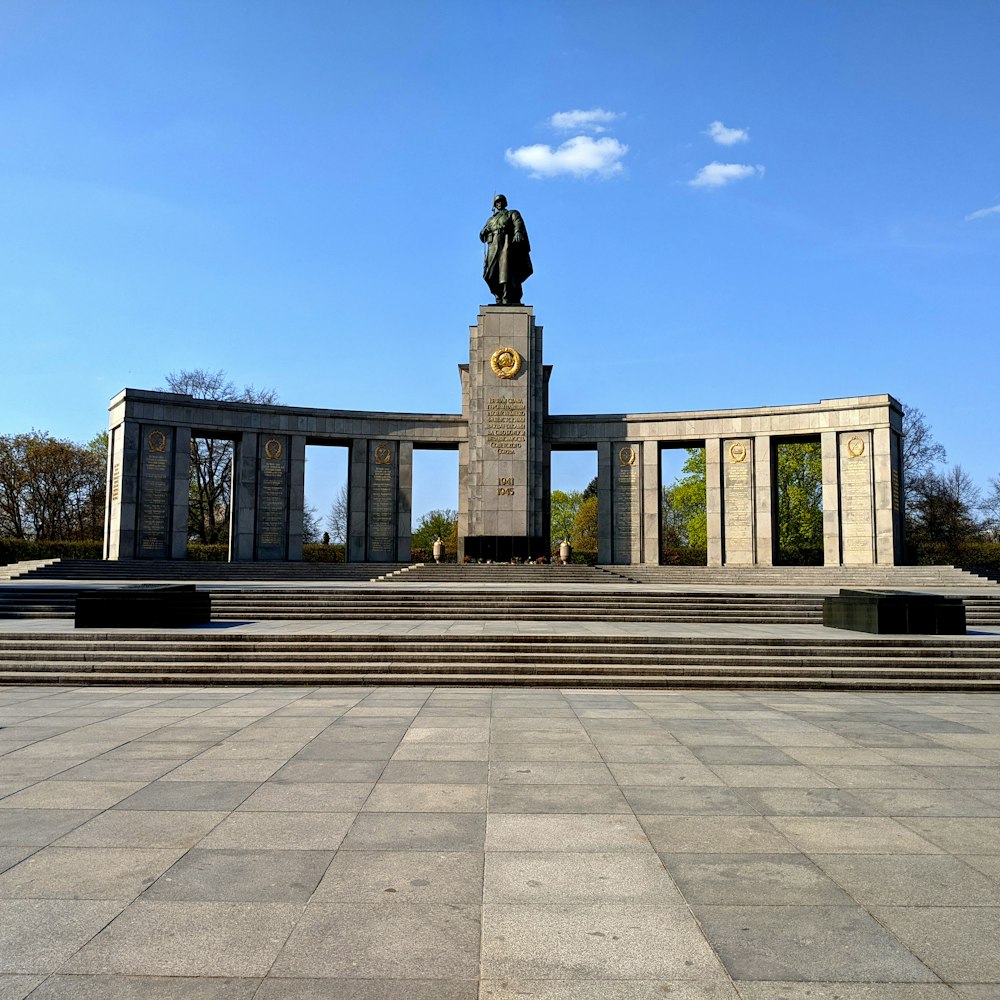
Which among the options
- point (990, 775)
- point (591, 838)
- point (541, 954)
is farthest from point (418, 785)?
point (990, 775)

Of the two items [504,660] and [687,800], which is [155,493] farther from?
[687,800]

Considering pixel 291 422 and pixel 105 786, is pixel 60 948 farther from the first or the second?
pixel 291 422

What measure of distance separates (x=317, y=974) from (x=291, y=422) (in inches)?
1570

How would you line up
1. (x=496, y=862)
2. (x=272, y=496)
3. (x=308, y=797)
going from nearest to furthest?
1. (x=496, y=862)
2. (x=308, y=797)
3. (x=272, y=496)

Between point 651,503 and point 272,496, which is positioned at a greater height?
point 272,496

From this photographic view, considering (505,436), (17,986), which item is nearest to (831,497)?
(505,436)

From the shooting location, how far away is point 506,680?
12.9 metres

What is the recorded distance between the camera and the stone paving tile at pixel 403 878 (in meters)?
4.52

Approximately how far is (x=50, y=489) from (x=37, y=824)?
56350mm

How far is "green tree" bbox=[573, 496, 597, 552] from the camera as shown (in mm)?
86375

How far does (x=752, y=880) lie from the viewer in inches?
189

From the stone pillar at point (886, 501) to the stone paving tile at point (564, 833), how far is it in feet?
119

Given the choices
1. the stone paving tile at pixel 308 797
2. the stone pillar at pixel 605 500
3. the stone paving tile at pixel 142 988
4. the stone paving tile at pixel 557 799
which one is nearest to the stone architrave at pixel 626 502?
the stone pillar at pixel 605 500

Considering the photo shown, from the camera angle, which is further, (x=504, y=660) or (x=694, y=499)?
(x=694, y=499)
